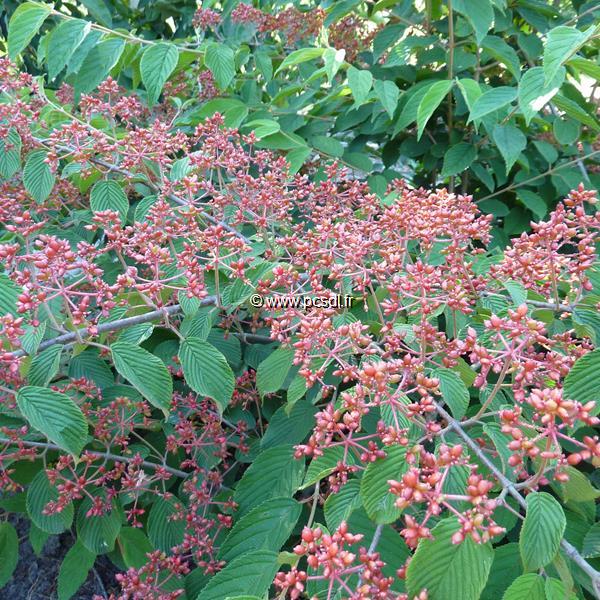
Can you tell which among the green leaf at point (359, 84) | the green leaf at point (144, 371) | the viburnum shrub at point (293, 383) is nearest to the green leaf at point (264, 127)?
the viburnum shrub at point (293, 383)

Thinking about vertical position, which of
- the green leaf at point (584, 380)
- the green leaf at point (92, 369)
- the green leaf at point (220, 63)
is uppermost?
the green leaf at point (584, 380)

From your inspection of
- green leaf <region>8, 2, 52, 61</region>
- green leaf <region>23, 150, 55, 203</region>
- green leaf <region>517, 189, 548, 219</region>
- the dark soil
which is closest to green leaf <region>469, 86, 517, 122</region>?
green leaf <region>517, 189, 548, 219</region>

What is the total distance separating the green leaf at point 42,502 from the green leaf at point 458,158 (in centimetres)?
146

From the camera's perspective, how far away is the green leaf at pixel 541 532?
2.23 feet

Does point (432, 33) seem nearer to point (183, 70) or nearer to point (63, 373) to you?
point (183, 70)

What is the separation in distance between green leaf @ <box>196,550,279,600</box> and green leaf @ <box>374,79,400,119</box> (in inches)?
52.3

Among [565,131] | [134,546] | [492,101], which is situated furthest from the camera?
[565,131]

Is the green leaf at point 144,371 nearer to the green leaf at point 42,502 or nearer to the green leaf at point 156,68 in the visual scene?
the green leaf at point 42,502

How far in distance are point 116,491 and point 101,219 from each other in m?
0.64

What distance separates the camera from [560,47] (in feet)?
4.07

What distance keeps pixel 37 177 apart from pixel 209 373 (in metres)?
0.80

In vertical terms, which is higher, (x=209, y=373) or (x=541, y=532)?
(x=541, y=532)

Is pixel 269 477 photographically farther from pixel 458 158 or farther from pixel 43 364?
pixel 458 158

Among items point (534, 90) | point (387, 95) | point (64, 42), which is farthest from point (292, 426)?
point (64, 42)
